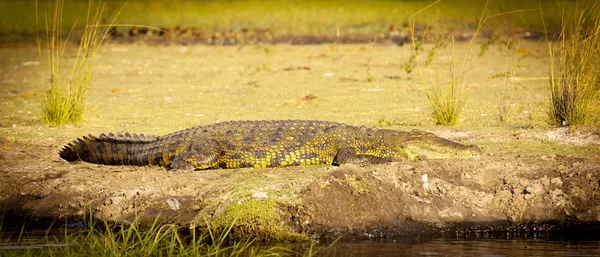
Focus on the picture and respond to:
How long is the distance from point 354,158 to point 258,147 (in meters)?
0.89

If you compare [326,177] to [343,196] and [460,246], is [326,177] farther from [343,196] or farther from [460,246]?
[460,246]

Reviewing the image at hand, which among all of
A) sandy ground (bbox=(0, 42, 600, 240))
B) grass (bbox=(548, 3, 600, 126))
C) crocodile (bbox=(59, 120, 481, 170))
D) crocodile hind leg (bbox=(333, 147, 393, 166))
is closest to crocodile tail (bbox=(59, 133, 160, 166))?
crocodile (bbox=(59, 120, 481, 170))

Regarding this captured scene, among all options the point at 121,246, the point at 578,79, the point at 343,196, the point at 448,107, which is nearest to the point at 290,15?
the point at 448,107

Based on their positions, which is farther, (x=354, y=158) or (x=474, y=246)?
(x=354, y=158)

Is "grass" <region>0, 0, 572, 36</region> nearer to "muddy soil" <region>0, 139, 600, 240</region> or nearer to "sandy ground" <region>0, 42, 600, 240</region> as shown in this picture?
"sandy ground" <region>0, 42, 600, 240</region>

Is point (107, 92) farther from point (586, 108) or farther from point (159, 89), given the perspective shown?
point (586, 108)

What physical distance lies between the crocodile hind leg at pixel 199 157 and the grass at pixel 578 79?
3581 millimetres

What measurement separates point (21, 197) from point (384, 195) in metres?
2.98

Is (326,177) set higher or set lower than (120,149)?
lower

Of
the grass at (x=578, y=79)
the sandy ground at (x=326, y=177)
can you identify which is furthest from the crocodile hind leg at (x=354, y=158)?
the grass at (x=578, y=79)

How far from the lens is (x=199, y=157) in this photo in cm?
744

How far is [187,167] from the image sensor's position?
741cm

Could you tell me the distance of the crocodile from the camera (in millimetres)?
7535

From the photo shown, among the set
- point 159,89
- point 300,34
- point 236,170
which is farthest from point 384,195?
Result: point 300,34
